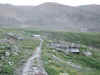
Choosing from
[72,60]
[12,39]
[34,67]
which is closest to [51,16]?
[12,39]

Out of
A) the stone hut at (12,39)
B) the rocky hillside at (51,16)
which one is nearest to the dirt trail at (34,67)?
the stone hut at (12,39)

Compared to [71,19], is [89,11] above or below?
above

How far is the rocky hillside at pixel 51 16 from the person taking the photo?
81.6 meters

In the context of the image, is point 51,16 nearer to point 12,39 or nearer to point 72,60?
point 12,39

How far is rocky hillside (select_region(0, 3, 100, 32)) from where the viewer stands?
8156 cm

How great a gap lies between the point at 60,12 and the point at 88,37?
5215 centimetres

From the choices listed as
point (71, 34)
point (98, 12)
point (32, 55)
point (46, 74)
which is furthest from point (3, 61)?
point (98, 12)

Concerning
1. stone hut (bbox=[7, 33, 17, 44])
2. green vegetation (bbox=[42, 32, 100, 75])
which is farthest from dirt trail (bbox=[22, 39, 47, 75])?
stone hut (bbox=[7, 33, 17, 44])

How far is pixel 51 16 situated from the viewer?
94.1 metres

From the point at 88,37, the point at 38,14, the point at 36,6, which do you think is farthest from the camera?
the point at 36,6

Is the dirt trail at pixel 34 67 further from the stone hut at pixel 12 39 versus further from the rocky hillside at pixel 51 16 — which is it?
the rocky hillside at pixel 51 16

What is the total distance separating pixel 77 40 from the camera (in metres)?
48.9

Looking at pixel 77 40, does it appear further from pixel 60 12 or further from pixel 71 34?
pixel 60 12

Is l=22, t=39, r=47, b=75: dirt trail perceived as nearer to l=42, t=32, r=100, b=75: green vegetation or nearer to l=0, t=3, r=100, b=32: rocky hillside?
l=42, t=32, r=100, b=75: green vegetation
